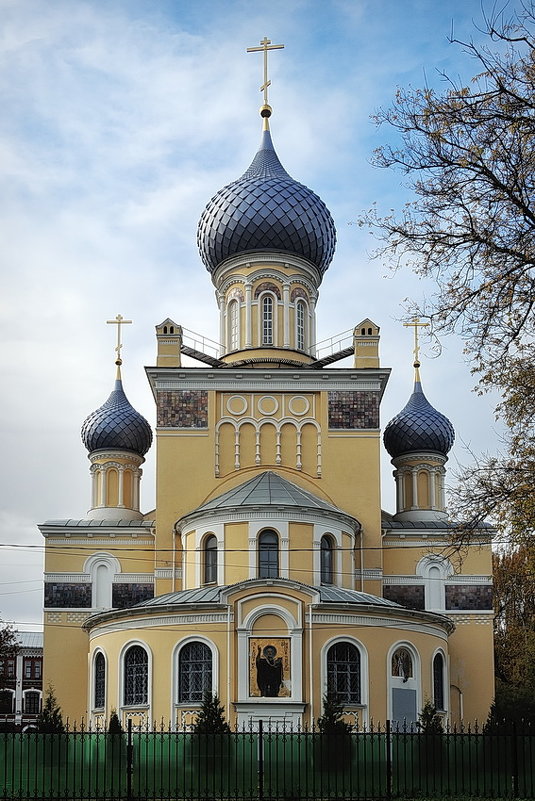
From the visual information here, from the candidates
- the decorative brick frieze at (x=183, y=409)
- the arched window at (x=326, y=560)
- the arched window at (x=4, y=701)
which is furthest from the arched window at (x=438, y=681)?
the arched window at (x=4, y=701)

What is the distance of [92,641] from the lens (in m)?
29.9

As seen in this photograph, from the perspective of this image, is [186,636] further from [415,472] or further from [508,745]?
[415,472]

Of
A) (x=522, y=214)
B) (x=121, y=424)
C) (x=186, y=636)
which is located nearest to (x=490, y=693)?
(x=186, y=636)

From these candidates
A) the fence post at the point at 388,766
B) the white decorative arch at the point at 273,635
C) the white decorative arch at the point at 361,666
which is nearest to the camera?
the fence post at the point at 388,766

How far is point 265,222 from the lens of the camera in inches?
1448

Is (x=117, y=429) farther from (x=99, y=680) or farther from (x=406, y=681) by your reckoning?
(x=406, y=681)

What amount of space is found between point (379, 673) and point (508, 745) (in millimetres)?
8488

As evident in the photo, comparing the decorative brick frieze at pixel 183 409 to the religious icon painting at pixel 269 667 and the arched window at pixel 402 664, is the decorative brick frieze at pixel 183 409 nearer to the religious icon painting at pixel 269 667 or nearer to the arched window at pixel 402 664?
the religious icon painting at pixel 269 667

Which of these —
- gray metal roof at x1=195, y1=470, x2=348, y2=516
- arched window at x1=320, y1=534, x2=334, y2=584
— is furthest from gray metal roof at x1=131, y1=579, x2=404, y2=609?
gray metal roof at x1=195, y1=470, x2=348, y2=516

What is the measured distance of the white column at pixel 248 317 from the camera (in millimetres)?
36250

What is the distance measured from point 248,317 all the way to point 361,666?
12.8 m

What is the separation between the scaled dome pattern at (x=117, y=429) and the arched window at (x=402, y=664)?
14.1m

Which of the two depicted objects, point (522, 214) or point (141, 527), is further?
point (141, 527)

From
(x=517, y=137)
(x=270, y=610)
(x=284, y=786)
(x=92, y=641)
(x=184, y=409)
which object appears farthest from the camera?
(x=184, y=409)
